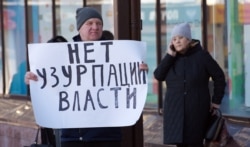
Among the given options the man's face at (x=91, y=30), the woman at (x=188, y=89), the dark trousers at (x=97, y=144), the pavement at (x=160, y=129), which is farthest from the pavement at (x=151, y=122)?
the man's face at (x=91, y=30)

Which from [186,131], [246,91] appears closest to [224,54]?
[246,91]

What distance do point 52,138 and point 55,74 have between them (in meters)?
0.53

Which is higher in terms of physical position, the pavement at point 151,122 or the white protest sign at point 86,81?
the white protest sign at point 86,81

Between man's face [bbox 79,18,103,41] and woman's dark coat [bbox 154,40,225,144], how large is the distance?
1.45 m

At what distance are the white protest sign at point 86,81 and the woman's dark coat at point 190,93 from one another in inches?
50.6

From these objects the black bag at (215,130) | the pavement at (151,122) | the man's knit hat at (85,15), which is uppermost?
the man's knit hat at (85,15)

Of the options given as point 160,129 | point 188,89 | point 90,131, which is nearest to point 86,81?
point 90,131

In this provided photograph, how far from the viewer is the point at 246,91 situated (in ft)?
25.6

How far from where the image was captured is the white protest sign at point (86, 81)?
177 inches

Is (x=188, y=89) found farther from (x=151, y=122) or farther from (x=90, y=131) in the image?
(x=151, y=122)

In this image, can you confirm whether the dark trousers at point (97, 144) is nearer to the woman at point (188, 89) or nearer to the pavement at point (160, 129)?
the woman at point (188, 89)

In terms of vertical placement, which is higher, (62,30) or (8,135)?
(62,30)

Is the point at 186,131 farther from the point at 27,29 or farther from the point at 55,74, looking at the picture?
the point at 27,29

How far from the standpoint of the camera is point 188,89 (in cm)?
575
